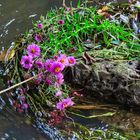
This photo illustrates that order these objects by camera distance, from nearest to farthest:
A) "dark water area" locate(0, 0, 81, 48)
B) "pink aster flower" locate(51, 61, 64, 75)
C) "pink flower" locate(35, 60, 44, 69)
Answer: "pink aster flower" locate(51, 61, 64, 75) < "pink flower" locate(35, 60, 44, 69) < "dark water area" locate(0, 0, 81, 48)

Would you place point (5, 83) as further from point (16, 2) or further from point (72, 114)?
point (16, 2)

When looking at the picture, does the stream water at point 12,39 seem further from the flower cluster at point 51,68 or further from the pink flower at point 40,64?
the pink flower at point 40,64

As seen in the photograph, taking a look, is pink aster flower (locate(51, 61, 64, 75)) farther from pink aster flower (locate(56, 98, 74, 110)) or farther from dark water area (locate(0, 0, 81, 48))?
dark water area (locate(0, 0, 81, 48))

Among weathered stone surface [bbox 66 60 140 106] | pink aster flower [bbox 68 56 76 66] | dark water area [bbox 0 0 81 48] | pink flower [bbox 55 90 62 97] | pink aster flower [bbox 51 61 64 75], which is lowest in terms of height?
weathered stone surface [bbox 66 60 140 106]

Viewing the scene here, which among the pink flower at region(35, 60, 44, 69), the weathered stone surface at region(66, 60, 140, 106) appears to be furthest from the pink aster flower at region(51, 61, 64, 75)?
the weathered stone surface at region(66, 60, 140, 106)

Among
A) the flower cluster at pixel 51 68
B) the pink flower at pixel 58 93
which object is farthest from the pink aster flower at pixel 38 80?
the pink flower at pixel 58 93
